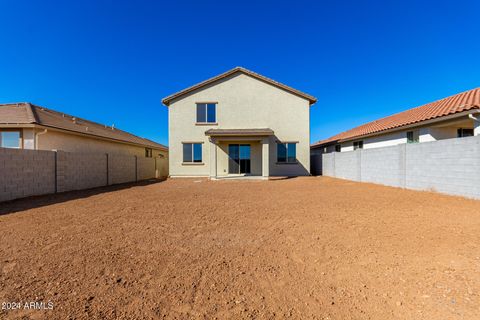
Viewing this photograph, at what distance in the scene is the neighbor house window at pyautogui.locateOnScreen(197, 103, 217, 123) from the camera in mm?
16469

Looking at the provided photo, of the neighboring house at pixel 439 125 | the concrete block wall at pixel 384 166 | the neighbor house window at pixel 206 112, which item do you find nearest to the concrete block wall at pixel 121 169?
the neighbor house window at pixel 206 112

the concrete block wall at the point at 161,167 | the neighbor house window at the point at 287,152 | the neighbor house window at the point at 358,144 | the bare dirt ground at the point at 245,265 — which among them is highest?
the neighbor house window at the point at 358,144

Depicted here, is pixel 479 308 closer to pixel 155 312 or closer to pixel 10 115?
pixel 155 312

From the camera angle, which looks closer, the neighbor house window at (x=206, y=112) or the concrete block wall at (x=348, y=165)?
the concrete block wall at (x=348, y=165)

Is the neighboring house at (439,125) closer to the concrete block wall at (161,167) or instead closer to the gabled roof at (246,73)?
the gabled roof at (246,73)

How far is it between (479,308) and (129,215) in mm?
6440

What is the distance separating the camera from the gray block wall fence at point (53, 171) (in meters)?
7.45

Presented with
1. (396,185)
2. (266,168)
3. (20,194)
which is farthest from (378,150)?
(20,194)

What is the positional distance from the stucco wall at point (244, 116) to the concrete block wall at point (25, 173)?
787 centimetres

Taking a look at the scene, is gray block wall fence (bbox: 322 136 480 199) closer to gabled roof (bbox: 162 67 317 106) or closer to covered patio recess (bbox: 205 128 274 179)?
gabled roof (bbox: 162 67 317 106)

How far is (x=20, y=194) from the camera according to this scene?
774 centimetres

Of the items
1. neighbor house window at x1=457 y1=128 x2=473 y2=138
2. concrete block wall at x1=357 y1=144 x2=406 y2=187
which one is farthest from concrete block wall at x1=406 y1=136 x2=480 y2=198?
neighbor house window at x1=457 y1=128 x2=473 y2=138

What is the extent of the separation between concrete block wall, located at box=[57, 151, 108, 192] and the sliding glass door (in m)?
8.49

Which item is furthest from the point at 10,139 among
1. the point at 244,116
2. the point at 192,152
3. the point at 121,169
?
the point at 244,116
